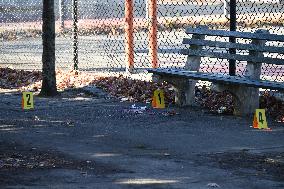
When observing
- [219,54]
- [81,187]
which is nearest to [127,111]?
[219,54]

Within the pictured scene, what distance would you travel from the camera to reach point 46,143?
9.29 metres

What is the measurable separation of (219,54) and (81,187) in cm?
460

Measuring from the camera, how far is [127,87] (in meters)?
13.4

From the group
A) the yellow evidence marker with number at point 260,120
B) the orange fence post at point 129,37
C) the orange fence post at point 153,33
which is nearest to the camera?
the yellow evidence marker with number at point 260,120

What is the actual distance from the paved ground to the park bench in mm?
279

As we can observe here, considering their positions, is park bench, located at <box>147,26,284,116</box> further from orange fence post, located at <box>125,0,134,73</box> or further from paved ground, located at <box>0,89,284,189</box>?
orange fence post, located at <box>125,0,134,73</box>

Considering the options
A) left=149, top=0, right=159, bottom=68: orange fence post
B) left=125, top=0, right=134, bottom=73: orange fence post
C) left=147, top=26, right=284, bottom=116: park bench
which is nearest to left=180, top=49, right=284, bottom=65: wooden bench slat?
left=147, top=26, right=284, bottom=116: park bench

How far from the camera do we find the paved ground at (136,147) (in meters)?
7.47

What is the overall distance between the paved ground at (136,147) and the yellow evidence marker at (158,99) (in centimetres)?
17

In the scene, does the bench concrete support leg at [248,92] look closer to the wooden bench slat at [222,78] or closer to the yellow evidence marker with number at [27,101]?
the wooden bench slat at [222,78]

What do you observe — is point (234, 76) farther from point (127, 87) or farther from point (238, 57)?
point (127, 87)

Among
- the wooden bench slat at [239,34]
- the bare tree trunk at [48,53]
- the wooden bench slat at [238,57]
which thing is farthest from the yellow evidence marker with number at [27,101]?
the wooden bench slat at [239,34]

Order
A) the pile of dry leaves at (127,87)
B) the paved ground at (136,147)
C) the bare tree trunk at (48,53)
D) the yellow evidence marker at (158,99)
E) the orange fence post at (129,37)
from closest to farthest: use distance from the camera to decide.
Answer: the paved ground at (136,147)
the pile of dry leaves at (127,87)
the yellow evidence marker at (158,99)
the bare tree trunk at (48,53)
the orange fence post at (129,37)

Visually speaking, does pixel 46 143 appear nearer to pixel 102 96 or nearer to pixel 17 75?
pixel 102 96
